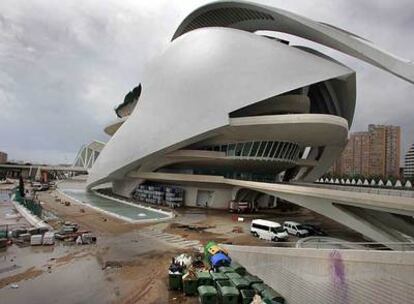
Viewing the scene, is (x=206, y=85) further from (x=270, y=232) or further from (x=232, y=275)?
(x=232, y=275)

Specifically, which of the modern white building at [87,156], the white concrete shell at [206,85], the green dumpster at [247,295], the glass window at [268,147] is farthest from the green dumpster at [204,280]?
the modern white building at [87,156]

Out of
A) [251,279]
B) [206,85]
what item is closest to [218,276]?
[251,279]

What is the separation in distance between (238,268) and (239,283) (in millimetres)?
2482

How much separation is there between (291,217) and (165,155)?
1722 centimetres

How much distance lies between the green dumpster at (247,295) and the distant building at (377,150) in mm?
101571

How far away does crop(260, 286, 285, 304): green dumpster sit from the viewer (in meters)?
13.8

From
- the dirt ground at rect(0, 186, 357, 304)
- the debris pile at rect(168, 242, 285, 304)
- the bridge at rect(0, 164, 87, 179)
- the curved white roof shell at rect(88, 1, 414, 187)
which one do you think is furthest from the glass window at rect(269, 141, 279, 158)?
the bridge at rect(0, 164, 87, 179)

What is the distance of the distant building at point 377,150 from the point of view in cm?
10588

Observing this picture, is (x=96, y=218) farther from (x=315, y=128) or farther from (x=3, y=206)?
(x=315, y=128)

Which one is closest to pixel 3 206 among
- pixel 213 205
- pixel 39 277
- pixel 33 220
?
pixel 33 220

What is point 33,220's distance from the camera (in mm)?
32219

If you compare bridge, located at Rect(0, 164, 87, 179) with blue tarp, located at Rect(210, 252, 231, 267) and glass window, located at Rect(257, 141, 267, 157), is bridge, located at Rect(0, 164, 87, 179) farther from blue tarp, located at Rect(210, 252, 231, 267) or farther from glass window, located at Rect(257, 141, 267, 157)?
blue tarp, located at Rect(210, 252, 231, 267)

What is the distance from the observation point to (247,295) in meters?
14.1

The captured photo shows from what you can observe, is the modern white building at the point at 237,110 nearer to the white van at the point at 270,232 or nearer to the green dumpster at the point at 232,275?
the white van at the point at 270,232
